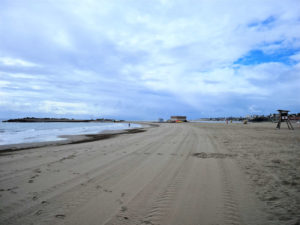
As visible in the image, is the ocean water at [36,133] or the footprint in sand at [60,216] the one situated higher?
the footprint in sand at [60,216]

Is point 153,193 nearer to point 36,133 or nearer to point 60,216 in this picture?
point 60,216

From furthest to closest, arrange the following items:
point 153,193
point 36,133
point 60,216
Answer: point 36,133
point 153,193
point 60,216

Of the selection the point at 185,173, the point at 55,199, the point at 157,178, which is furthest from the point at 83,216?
the point at 185,173

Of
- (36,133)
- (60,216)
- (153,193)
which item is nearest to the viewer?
(60,216)

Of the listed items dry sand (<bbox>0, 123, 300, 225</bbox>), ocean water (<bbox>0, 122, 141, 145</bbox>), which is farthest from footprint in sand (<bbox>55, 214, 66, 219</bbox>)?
ocean water (<bbox>0, 122, 141, 145</bbox>)

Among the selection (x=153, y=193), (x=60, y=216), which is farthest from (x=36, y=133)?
(x=153, y=193)

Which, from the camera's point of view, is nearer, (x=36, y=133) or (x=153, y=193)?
(x=153, y=193)

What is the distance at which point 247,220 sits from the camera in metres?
2.94

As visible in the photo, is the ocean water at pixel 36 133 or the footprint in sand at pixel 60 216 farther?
the ocean water at pixel 36 133

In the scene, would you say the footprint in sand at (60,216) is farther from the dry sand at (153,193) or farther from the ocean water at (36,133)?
the ocean water at (36,133)

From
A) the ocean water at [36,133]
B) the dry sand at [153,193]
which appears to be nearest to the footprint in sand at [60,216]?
the dry sand at [153,193]

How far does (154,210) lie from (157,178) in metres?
1.78

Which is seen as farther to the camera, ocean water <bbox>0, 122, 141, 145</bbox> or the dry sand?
ocean water <bbox>0, 122, 141, 145</bbox>

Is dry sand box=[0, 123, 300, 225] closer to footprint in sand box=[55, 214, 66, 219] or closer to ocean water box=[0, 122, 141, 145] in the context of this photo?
footprint in sand box=[55, 214, 66, 219]
